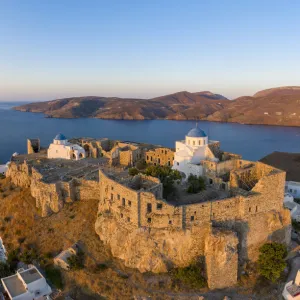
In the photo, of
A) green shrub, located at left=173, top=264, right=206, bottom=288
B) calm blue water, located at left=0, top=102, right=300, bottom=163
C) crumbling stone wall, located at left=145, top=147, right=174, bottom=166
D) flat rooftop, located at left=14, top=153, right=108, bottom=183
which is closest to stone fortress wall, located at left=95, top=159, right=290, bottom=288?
green shrub, located at left=173, top=264, right=206, bottom=288

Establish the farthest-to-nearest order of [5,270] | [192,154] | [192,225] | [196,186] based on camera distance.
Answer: [192,154], [196,186], [5,270], [192,225]

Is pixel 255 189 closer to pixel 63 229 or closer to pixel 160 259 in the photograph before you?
pixel 160 259

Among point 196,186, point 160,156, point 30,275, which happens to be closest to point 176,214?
point 196,186

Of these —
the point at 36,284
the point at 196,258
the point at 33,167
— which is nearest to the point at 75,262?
the point at 36,284

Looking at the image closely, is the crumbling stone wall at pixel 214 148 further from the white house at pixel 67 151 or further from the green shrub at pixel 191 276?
the white house at pixel 67 151

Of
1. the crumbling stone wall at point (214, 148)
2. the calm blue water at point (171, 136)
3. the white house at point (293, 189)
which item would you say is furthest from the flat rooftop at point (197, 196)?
the calm blue water at point (171, 136)

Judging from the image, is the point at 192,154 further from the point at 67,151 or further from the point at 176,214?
the point at 67,151
